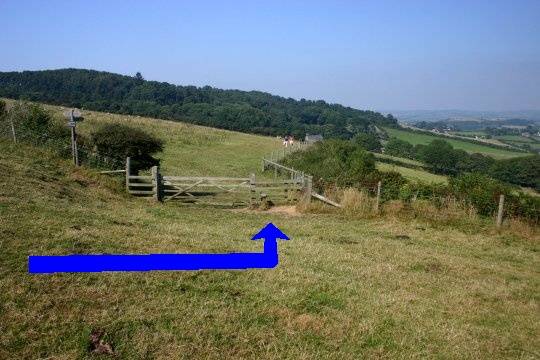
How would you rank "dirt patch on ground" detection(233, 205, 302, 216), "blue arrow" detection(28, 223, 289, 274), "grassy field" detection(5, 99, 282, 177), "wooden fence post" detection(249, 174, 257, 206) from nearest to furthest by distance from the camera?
"blue arrow" detection(28, 223, 289, 274)
"dirt patch on ground" detection(233, 205, 302, 216)
"wooden fence post" detection(249, 174, 257, 206)
"grassy field" detection(5, 99, 282, 177)

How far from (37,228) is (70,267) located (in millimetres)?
1869

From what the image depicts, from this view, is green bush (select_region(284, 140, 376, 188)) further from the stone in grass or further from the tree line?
the stone in grass

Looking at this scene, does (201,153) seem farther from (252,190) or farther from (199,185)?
(252,190)

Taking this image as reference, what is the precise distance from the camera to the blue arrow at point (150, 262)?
6.72 meters

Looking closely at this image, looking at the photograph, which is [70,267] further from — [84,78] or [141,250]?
[84,78]

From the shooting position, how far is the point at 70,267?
6809mm

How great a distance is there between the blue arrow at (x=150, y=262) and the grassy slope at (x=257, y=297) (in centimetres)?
30

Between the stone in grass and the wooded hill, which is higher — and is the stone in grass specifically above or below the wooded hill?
below

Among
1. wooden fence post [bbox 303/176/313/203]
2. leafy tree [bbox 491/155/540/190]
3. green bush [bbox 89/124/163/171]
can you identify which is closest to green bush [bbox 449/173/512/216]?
wooden fence post [bbox 303/176/313/203]

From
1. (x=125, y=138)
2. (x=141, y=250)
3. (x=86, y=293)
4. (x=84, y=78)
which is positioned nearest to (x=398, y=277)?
(x=141, y=250)

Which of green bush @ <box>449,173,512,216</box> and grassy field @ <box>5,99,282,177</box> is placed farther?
grassy field @ <box>5,99,282,177</box>

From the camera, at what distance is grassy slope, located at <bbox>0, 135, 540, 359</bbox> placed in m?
5.26

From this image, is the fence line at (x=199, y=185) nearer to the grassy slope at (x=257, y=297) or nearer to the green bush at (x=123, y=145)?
the grassy slope at (x=257, y=297)

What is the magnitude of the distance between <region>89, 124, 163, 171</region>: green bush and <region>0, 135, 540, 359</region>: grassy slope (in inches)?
488
